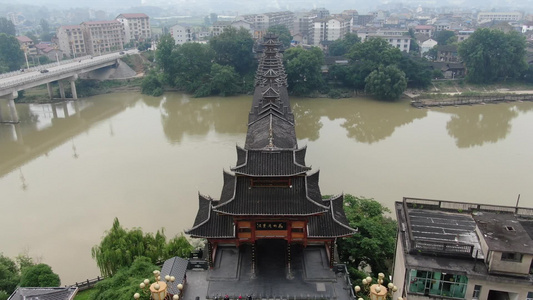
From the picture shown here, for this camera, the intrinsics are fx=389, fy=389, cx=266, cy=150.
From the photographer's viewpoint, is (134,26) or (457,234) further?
(134,26)

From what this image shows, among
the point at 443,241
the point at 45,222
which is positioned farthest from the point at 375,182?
the point at 45,222

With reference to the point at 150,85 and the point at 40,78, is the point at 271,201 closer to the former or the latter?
the point at 40,78

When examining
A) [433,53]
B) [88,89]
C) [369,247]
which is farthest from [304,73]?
[369,247]

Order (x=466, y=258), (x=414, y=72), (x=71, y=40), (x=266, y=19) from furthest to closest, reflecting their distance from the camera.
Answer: (x=266, y=19) < (x=71, y=40) < (x=414, y=72) < (x=466, y=258)

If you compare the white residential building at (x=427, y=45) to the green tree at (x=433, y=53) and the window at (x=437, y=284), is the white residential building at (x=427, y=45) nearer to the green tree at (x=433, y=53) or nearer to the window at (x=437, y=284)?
the green tree at (x=433, y=53)

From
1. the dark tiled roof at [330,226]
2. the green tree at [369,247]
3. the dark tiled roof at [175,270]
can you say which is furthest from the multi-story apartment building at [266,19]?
the dark tiled roof at [175,270]
